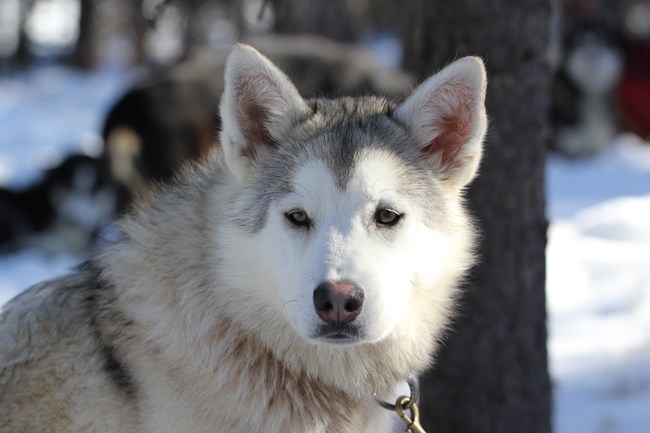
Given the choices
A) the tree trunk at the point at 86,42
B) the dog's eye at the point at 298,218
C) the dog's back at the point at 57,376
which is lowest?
the tree trunk at the point at 86,42

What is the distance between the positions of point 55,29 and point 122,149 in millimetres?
21994

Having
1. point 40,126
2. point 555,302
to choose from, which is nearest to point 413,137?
point 555,302

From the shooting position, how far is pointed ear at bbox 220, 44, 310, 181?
3.19m

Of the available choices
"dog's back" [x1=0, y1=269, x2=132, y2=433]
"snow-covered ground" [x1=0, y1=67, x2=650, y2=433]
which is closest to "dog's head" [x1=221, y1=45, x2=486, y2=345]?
"dog's back" [x1=0, y1=269, x2=132, y2=433]

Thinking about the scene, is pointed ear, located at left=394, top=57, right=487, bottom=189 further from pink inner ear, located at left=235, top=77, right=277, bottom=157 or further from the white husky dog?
pink inner ear, located at left=235, top=77, right=277, bottom=157

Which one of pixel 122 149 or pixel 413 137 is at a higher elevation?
pixel 413 137

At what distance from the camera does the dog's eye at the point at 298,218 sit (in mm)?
3124

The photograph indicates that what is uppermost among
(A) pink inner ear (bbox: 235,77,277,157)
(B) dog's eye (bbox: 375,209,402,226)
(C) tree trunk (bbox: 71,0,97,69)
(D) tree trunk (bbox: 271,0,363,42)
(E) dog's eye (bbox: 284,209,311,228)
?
(A) pink inner ear (bbox: 235,77,277,157)

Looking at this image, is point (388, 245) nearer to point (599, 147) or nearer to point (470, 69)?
point (470, 69)

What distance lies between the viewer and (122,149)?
9.30m

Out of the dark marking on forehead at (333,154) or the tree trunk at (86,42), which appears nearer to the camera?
the dark marking on forehead at (333,154)

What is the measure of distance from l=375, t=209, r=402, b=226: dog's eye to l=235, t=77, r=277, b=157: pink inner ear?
0.58m

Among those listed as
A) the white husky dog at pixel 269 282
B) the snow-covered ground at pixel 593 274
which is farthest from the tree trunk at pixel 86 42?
the white husky dog at pixel 269 282

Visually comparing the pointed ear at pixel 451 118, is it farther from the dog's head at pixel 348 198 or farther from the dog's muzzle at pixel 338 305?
the dog's muzzle at pixel 338 305
